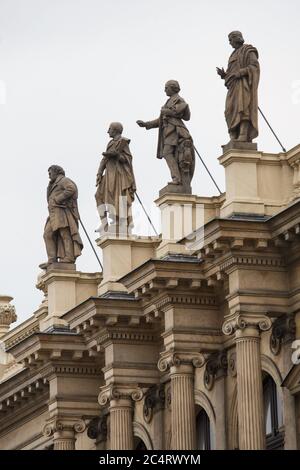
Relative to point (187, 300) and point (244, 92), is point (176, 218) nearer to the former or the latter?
point (187, 300)

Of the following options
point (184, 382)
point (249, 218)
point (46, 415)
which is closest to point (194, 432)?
point (184, 382)

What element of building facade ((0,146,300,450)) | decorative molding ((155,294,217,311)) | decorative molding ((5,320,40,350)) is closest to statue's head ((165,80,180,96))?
building facade ((0,146,300,450))

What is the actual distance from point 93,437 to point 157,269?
9043 millimetres

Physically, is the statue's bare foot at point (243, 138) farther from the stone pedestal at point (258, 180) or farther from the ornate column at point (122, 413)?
the ornate column at point (122, 413)

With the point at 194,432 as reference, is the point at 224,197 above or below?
above

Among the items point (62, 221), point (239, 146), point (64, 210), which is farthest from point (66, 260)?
point (239, 146)

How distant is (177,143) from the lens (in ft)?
178

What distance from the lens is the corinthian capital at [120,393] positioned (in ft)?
183

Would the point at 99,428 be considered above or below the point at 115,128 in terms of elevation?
below

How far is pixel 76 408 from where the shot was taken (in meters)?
59.2

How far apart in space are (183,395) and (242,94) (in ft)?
22.0

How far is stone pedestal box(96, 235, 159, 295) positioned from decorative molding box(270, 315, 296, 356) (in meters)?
5.94
